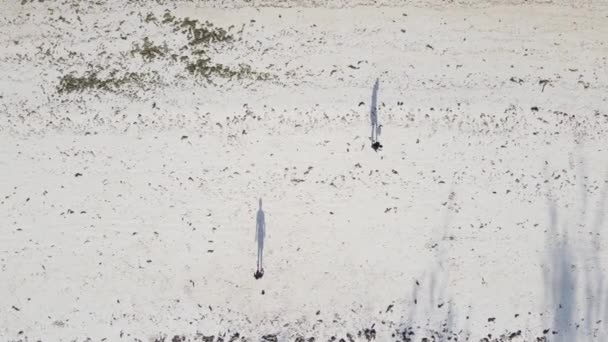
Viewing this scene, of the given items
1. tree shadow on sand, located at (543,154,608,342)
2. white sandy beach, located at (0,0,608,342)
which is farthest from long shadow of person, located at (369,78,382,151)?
tree shadow on sand, located at (543,154,608,342)

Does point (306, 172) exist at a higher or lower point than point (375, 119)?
lower

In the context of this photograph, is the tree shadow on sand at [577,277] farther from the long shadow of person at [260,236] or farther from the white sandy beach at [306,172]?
the long shadow of person at [260,236]

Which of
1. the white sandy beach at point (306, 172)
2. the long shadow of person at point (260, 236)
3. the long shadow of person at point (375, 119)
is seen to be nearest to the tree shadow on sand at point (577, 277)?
the white sandy beach at point (306, 172)

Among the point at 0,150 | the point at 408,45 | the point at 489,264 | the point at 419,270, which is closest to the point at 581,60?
the point at 408,45

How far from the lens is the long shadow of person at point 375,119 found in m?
12.6

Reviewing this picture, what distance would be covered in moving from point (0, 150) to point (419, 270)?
27.4 feet

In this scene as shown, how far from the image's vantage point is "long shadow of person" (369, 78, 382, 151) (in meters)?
12.6

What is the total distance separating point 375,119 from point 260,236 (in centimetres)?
318

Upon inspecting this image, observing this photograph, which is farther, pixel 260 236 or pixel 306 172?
pixel 306 172

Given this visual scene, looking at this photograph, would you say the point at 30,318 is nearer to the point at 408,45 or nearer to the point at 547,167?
the point at 408,45

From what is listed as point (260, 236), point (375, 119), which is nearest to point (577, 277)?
point (375, 119)

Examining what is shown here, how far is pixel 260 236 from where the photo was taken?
1220cm

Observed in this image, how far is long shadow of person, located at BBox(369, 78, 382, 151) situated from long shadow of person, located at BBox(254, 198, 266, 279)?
2543mm

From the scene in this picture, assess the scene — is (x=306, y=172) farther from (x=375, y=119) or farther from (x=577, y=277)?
(x=577, y=277)
